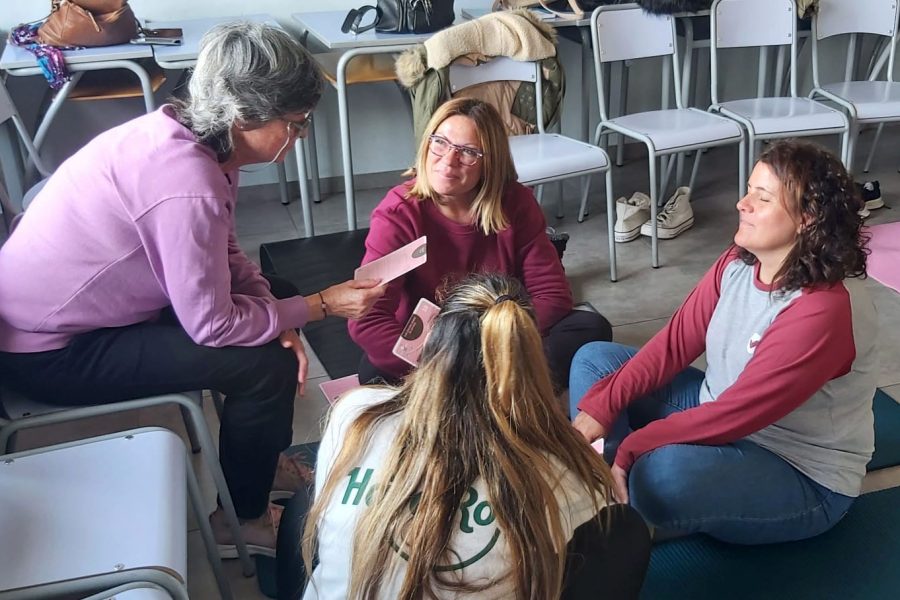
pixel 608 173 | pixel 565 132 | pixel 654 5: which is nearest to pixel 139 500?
pixel 608 173

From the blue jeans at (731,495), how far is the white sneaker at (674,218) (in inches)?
74.1

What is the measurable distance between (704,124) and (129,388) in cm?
240

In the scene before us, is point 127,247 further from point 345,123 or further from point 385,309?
point 345,123

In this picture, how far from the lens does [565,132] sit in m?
4.34

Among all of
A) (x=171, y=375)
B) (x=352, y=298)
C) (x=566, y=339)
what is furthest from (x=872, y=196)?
(x=171, y=375)

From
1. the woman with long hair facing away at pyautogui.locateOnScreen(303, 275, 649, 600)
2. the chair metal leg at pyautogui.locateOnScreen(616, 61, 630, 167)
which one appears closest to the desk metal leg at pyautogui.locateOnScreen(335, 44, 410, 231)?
the chair metal leg at pyautogui.locateOnScreen(616, 61, 630, 167)

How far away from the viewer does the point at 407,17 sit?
10.5 ft

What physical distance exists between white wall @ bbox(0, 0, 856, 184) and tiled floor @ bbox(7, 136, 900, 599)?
22cm

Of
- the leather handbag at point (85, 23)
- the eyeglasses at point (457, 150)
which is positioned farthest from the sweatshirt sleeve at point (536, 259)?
the leather handbag at point (85, 23)

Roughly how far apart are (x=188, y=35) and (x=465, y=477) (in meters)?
2.74

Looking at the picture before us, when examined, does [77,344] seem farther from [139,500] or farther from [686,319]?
[686,319]

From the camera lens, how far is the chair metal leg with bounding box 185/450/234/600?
154cm

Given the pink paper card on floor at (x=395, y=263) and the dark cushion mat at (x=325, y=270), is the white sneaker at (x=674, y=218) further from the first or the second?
the pink paper card on floor at (x=395, y=263)

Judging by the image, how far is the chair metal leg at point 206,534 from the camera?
1.54m
